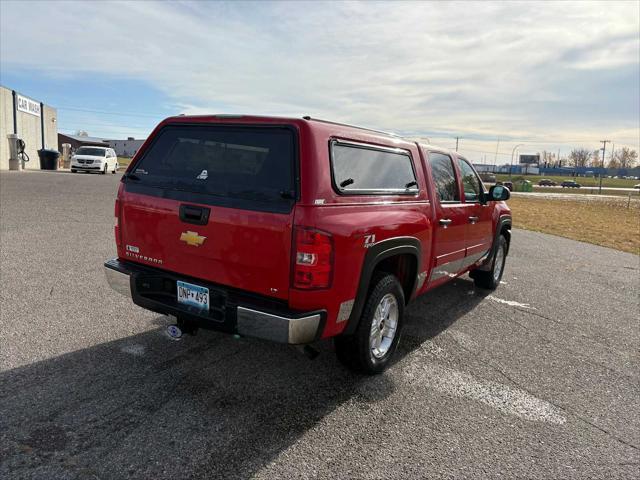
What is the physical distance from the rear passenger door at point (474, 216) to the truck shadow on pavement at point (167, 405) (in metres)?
1.72

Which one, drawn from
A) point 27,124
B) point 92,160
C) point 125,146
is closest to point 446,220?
point 92,160

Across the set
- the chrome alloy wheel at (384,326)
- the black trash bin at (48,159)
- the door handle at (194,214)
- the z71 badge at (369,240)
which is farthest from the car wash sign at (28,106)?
the z71 badge at (369,240)

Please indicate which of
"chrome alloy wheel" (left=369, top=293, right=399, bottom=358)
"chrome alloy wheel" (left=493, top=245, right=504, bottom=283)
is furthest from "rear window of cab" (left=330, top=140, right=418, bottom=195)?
"chrome alloy wheel" (left=493, top=245, right=504, bottom=283)

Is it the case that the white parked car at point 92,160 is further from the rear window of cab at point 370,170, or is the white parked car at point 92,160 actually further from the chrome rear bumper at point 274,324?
the chrome rear bumper at point 274,324

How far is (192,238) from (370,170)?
1.44 meters

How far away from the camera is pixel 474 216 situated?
553 centimetres

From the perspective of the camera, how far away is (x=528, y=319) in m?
5.63

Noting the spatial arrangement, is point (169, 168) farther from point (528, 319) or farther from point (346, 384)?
point (528, 319)

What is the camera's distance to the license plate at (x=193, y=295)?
3.28 metres

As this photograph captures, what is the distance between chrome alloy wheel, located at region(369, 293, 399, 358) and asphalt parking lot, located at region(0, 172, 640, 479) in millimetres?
255

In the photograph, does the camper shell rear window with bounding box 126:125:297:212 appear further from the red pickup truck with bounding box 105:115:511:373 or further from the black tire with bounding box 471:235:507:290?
the black tire with bounding box 471:235:507:290

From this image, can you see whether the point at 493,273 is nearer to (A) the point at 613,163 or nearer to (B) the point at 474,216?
(B) the point at 474,216

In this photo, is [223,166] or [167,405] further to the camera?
[223,166]

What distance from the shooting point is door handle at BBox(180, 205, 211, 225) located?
323 centimetres
